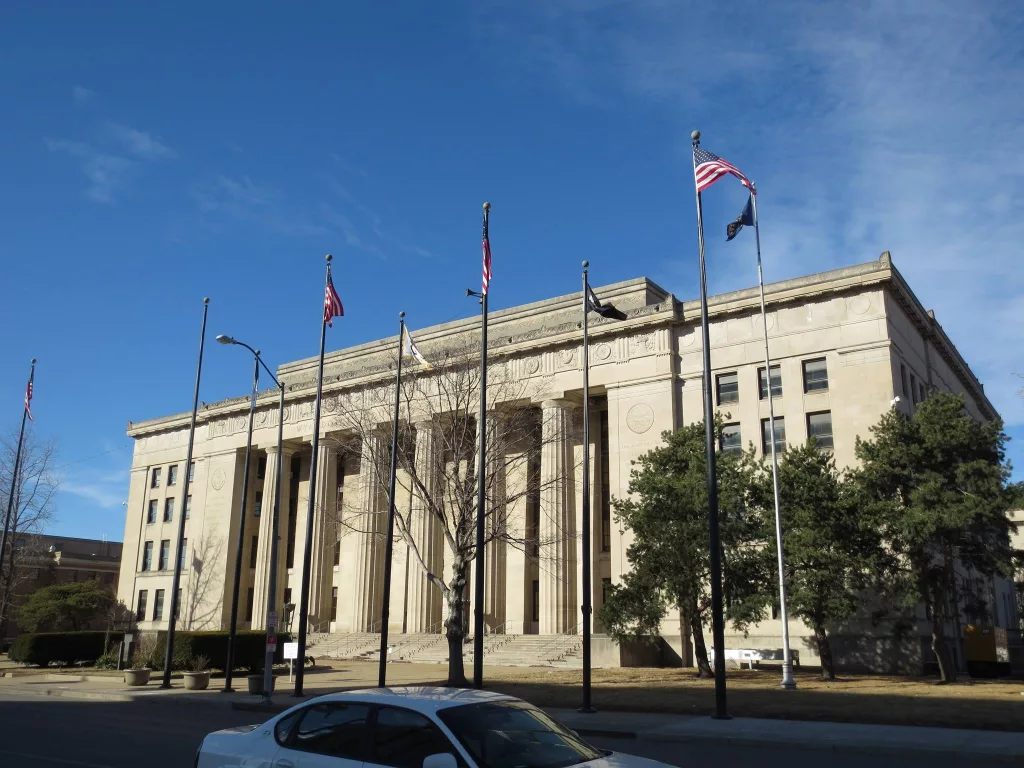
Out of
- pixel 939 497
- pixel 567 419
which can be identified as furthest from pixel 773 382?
pixel 939 497

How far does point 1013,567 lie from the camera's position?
31625mm

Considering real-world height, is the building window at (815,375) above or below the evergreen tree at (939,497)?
above

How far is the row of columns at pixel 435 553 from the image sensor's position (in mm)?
46719

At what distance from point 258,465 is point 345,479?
13.0 metres

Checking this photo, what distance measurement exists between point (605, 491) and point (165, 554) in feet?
130

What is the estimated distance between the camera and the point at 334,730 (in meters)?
7.47

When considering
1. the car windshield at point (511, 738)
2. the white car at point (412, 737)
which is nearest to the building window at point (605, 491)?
the white car at point (412, 737)

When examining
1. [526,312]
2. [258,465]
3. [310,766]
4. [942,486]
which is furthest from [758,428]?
[258,465]

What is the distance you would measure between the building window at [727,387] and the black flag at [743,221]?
18.6 meters

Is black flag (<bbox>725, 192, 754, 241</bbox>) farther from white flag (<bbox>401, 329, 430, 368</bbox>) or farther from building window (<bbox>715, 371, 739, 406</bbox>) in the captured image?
building window (<bbox>715, 371, 739, 406</bbox>)

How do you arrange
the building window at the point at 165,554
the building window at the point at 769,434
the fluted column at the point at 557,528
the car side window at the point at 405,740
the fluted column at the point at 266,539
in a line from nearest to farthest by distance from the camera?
the car side window at the point at 405,740 → the building window at the point at 769,434 → the fluted column at the point at 557,528 → the fluted column at the point at 266,539 → the building window at the point at 165,554

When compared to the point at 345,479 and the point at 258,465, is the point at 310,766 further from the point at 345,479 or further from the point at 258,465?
the point at 258,465

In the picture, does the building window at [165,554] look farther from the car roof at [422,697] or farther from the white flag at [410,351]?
the car roof at [422,697]

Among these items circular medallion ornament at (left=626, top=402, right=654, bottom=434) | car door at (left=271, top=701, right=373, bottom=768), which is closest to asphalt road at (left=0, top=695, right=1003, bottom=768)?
car door at (left=271, top=701, right=373, bottom=768)
